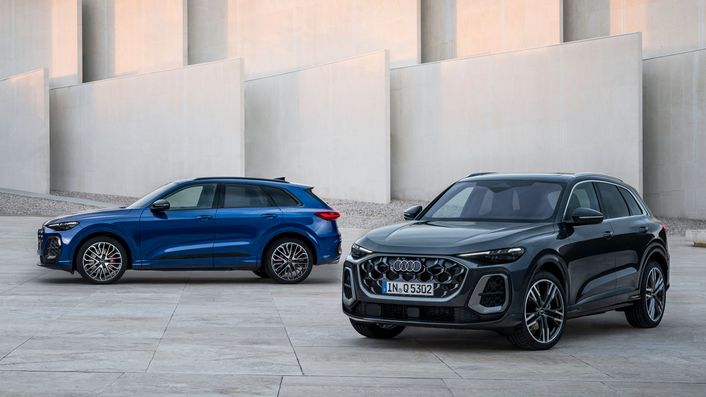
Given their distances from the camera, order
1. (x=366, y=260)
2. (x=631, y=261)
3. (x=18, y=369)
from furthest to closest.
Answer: (x=631, y=261)
(x=366, y=260)
(x=18, y=369)

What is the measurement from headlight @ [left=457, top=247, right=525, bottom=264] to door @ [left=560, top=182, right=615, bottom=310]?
27.2 inches

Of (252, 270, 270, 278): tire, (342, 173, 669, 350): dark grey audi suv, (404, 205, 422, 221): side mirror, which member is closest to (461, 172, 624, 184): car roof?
(342, 173, 669, 350): dark grey audi suv

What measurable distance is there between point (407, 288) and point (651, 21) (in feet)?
Answer: 104

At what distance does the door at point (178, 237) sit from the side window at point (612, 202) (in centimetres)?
629

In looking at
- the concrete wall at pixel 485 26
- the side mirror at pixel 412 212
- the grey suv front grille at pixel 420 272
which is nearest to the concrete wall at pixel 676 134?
the concrete wall at pixel 485 26

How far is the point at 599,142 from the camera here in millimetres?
34812

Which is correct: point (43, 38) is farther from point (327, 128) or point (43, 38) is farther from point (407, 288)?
point (407, 288)

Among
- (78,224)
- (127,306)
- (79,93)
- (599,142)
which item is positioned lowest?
(127,306)

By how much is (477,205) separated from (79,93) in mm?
40568

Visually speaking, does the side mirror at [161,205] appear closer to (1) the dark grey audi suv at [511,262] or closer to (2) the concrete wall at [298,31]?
(1) the dark grey audi suv at [511,262]

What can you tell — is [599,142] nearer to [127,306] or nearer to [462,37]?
[462,37]

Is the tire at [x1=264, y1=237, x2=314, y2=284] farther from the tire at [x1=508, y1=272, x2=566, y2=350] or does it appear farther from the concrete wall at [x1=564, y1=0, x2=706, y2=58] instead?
the concrete wall at [x1=564, y1=0, x2=706, y2=58]

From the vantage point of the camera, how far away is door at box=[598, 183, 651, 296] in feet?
33.5

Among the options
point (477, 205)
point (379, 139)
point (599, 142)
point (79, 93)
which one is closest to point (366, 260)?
point (477, 205)
